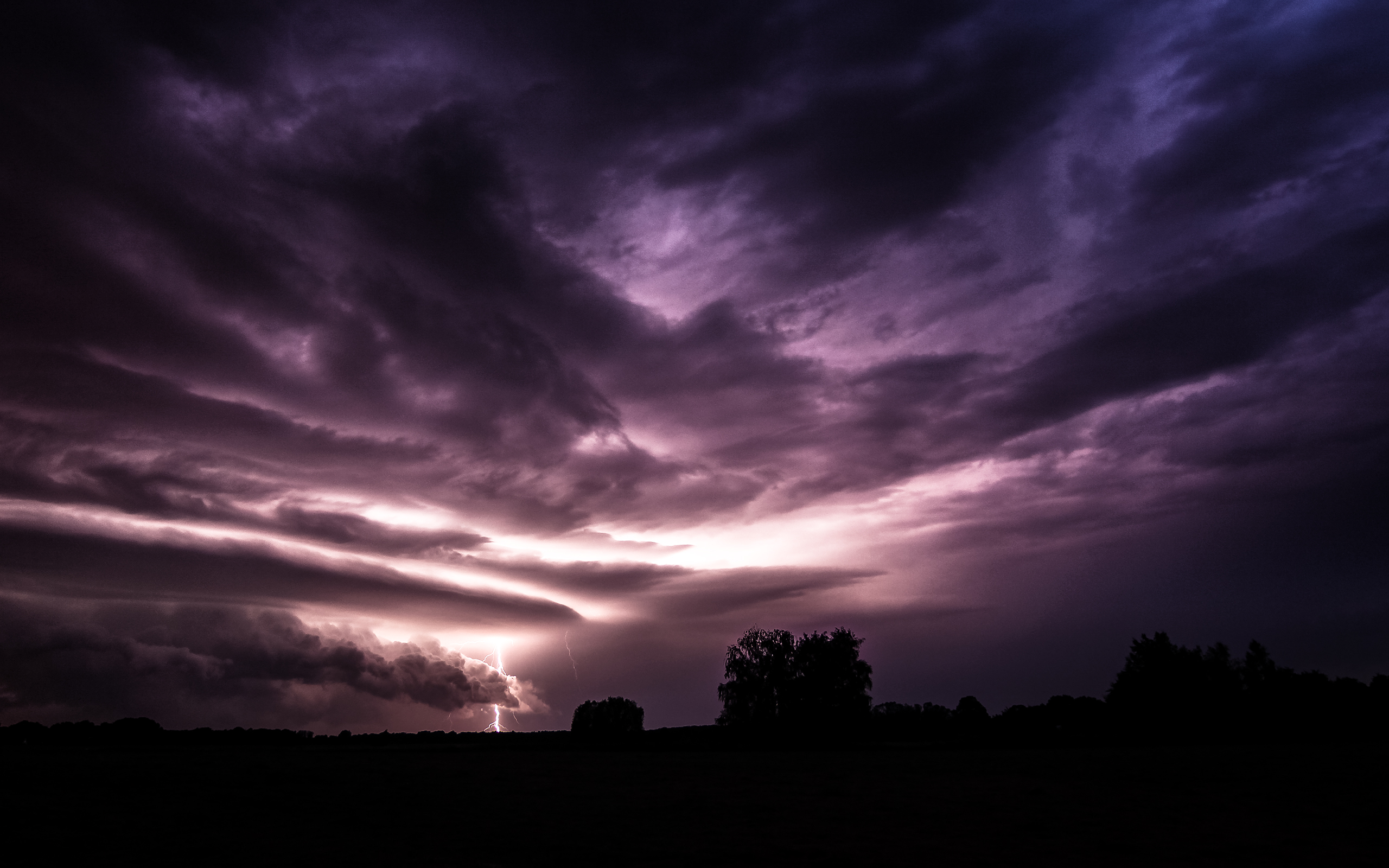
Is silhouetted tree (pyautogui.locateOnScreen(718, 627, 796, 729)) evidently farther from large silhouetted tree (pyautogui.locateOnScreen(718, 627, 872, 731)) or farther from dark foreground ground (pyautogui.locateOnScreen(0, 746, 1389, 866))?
dark foreground ground (pyautogui.locateOnScreen(0, 746, 1389, 866))

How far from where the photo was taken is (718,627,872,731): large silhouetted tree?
11138 centimetres

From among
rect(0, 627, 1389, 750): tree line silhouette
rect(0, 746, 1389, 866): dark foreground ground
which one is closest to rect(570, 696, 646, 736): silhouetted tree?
rect(0, 627, 1389, 750): tree line silhouette

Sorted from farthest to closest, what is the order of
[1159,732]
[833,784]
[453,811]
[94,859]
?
[1159,732], [833,784], [453,811], [94,859]

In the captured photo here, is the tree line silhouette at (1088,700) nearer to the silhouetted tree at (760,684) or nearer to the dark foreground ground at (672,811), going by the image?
the silhouetted tree at (760,684)

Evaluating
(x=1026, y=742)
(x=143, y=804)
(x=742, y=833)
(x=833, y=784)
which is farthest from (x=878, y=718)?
(x=143, y=804)

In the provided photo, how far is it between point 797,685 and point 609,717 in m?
52.9

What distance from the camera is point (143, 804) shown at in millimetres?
35688

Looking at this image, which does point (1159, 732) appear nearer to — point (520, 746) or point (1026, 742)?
point (1026, 742)

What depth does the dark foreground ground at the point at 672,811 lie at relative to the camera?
29.0 meters

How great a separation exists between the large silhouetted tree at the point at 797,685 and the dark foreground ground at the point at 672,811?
53448mm

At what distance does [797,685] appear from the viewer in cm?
11550

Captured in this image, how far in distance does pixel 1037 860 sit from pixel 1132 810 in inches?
603

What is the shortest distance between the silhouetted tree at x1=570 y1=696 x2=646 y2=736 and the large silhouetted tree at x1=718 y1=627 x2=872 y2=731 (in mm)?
37784

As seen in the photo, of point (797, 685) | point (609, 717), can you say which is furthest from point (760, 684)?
point (609, 717)
